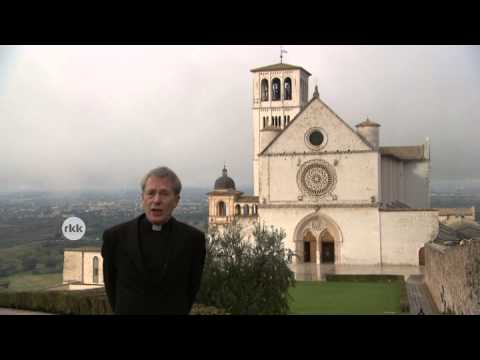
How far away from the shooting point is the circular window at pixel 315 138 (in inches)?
1763

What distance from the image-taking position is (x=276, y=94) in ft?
181

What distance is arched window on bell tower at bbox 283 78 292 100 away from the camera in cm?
5386


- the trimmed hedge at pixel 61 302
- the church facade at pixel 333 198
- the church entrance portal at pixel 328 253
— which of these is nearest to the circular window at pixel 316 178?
the church facade at pixel 333 198

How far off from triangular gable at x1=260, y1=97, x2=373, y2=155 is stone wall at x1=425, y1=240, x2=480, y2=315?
58.1ft

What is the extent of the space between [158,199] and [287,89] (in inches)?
1901

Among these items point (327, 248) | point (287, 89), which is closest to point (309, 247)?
point (327, 248)

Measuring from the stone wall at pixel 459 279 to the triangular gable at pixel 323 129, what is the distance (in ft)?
58.1

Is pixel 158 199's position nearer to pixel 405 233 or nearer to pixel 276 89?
pixel 405 233

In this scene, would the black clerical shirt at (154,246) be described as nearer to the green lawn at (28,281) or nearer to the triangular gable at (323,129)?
the green lawn at (28,281)

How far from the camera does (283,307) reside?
856 inches

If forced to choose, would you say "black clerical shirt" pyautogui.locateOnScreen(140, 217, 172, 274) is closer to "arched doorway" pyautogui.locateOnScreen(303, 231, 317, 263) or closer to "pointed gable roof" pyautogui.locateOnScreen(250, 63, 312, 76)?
"arched doorway" pyautogui.locateOnScreen(303, 231, 317, 263)

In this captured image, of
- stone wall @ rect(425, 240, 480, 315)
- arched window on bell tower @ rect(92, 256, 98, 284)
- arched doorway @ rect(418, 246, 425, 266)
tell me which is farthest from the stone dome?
stone wall @ rect(425, 240, 480, 315)
